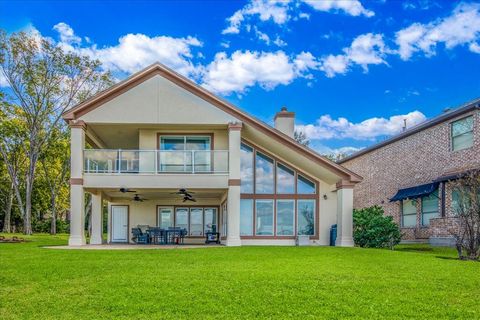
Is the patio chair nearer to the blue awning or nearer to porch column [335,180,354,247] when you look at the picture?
porch column [335,180,354,247]

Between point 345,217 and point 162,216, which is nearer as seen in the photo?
point 345,217

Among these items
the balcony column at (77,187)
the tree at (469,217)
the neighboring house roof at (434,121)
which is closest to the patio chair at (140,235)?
the balcony column at (77,187)

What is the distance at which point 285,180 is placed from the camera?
21203 mm

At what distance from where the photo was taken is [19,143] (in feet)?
116

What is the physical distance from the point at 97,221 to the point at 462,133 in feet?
54.9

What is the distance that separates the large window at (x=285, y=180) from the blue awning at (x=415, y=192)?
6243 mm

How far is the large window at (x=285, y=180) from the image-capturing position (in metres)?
21.1

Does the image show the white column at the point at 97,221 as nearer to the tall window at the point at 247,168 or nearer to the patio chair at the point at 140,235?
the patio chair at the point at 140,235

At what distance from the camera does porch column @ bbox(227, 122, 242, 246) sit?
19.0 metres

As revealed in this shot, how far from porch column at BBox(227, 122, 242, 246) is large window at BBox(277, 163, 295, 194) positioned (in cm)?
247

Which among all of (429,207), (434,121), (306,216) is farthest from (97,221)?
(434,121)

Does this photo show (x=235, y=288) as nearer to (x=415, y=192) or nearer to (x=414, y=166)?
(x=415, y=192)

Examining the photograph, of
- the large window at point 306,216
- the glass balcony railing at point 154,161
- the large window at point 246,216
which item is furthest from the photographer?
the large window at point 306,216

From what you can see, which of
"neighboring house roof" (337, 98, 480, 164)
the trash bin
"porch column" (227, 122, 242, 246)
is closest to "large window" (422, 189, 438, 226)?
"neighboring house roof" (337, 98, 480, 164)
